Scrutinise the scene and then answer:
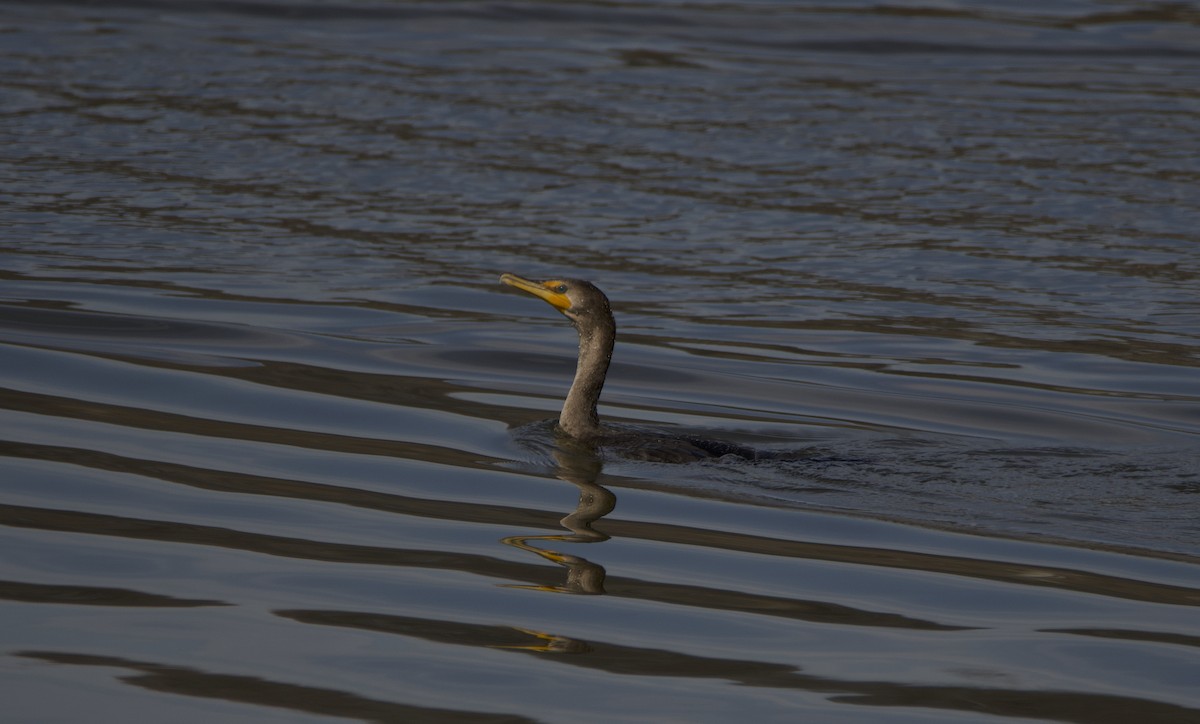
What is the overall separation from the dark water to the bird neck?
0.26 metres

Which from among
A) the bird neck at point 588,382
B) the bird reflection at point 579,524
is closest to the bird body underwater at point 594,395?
the bird neck at point 588,382

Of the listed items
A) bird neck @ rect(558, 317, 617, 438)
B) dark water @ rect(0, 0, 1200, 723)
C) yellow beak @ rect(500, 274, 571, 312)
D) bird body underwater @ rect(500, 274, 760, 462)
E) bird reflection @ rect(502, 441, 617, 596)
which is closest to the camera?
dark water @ rect(0, 0, 1200, 723)

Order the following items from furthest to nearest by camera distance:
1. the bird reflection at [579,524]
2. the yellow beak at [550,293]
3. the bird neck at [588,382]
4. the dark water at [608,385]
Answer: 1. the yellow beak at [550,293]
2. the bird neck at [588,382]
3. the bird reflection at [579,524]
4. the dark water at [608,385]

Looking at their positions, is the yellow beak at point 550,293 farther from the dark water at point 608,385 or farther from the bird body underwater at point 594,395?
the dark water at point 608,385

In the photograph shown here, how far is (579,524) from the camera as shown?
775 centimetres

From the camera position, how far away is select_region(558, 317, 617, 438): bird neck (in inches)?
378

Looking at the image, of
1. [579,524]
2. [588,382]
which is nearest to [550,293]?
[588,382]

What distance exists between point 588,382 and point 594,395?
0.08 meters

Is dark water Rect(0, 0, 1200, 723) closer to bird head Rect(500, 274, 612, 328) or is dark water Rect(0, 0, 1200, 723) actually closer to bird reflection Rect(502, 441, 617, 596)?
bird reflection Rect(502, 441, 617, 596)

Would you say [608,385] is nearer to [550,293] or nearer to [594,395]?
[550,293]

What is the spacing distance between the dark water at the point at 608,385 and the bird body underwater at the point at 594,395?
0.22 m

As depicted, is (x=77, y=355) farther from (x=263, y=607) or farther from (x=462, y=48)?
(x=462, y=48)

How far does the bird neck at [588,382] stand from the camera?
378 inches

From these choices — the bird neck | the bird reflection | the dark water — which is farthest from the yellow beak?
the bird reflection
